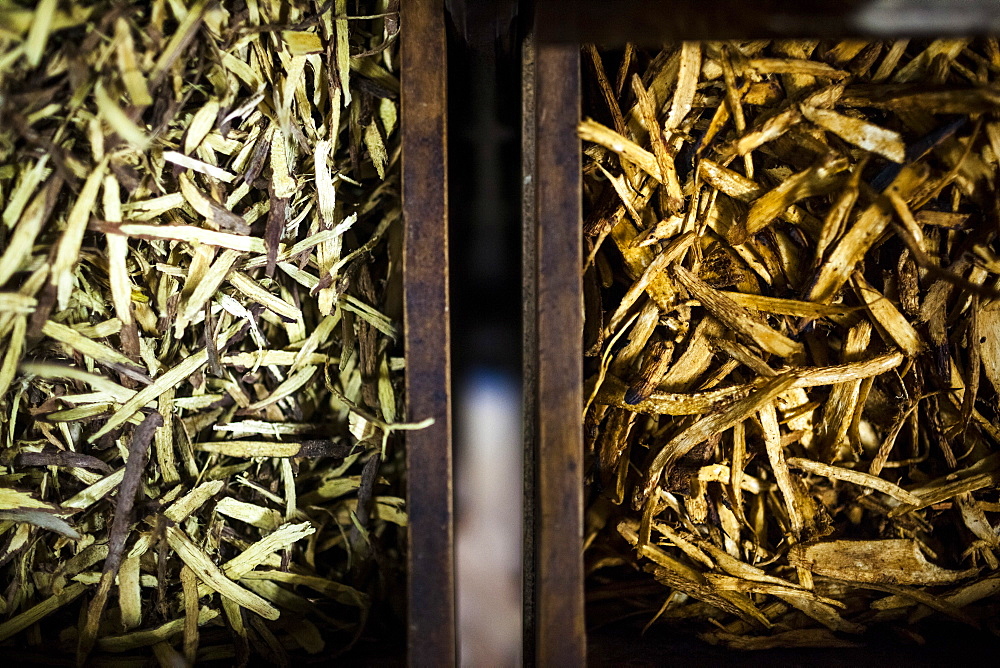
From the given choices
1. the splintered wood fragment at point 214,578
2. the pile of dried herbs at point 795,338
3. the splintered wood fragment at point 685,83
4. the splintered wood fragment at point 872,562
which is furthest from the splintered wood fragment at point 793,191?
the splintered wood fragment at point 214,578

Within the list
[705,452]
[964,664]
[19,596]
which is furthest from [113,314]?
[964,664]

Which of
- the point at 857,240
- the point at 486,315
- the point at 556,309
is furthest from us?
the point at 486,315

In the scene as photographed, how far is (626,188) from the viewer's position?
0.57 metres

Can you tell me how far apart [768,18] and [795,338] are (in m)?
0.30

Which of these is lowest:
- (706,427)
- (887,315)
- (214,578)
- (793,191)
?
(214,578)

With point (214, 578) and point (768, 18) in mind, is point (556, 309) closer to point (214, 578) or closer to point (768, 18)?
point (768, 18)

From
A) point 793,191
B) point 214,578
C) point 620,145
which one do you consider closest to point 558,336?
point 620,145

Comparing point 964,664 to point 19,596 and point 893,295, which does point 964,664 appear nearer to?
point 893,295

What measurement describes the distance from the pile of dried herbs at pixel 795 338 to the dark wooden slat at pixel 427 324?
0.17m

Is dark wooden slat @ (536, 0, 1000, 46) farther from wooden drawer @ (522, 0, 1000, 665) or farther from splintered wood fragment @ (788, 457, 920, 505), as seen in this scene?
splintered wood fragment @ (788, 457, 920, 505)

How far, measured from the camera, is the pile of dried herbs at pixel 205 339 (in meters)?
0.53

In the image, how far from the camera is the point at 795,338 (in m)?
0.61

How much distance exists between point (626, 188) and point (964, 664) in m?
0.58

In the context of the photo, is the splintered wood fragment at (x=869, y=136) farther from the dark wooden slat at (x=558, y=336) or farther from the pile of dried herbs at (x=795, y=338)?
the dark wooden slat at (x=558, y=336)
